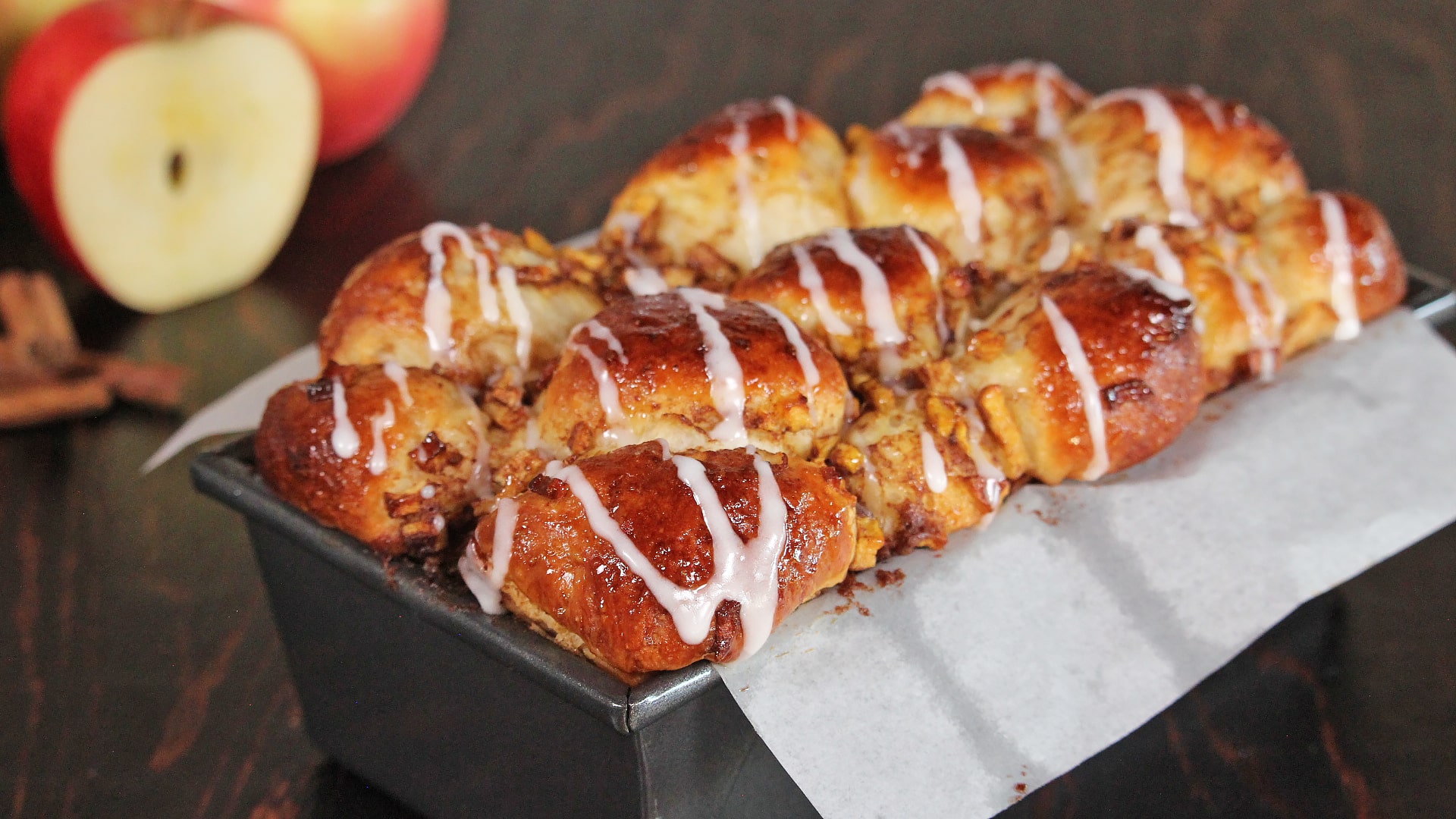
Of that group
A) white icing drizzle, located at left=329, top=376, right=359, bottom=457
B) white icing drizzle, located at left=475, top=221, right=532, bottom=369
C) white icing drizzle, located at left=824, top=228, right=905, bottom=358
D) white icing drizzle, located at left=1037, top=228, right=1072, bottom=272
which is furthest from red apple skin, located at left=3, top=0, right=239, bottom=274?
white icing drizzle, located at left=1037, top=228, right=1072, bottom=272

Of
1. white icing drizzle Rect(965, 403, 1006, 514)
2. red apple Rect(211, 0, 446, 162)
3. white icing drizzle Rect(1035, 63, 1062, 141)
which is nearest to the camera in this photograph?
white icing drizzle Rect(965, 403, 1006, 514)

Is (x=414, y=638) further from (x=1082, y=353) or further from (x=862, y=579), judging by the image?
(x=1082, y=353)

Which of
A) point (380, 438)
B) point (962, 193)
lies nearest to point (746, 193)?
point (962, 193)

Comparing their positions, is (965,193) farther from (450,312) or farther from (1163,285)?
(450,312)

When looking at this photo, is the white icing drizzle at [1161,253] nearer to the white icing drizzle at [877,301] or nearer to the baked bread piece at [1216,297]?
the baked bread piece at [1216,297]

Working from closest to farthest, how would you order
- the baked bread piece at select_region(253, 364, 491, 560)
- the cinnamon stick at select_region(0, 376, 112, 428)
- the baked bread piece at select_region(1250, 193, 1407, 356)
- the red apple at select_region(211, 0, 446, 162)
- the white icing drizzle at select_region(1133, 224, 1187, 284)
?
the baked bread piece at select_region(253, 364, 491, 560), the white icing drizzle at select_region(1133, 224, 1187, 284), the baked bread piece at select_region(1250, 193, 1407, 356), the cinnamon stick at select_region(0, 376, 112, 428), the red apple at select_region(211, 0, 446, 162)

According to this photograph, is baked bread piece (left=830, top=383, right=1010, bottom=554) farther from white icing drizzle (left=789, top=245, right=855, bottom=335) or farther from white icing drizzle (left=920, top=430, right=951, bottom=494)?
white icing drizzle (left=789, top=245, right=855, bottom=335)

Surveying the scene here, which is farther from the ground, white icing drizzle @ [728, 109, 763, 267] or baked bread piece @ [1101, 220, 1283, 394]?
white icing drizzle @ [728, 109, 763, 267]

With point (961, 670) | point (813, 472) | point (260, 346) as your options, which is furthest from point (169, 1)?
point (961, 670)
